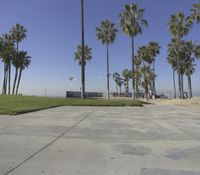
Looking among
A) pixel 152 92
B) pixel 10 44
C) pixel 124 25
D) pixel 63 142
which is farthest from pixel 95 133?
pixel 152 92

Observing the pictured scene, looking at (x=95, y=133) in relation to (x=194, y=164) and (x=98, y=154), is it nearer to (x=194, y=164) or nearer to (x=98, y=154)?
(x=98, y=154)

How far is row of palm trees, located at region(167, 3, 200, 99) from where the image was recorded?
4513cm

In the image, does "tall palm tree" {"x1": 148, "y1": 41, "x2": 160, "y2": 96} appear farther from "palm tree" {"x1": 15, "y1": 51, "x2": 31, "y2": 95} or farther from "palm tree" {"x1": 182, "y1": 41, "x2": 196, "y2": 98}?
"palm tree" {"x1": 15, "y1": 51, "x2": 31, "y2": 95}

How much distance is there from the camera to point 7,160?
5480 millimetres

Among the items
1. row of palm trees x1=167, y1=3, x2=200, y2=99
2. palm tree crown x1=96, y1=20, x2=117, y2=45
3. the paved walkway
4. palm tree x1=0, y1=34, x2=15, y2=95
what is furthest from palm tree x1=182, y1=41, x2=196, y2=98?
the paved walkway

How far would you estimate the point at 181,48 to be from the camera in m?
56.9

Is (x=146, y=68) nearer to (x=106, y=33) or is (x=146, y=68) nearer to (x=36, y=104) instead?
(x=106, y=33)

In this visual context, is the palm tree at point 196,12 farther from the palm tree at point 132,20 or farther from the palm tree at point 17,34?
the palm tree at point 17,34

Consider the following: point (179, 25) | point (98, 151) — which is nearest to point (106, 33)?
point (179, 25)

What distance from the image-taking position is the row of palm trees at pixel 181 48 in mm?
45128

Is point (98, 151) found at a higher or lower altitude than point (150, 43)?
lower

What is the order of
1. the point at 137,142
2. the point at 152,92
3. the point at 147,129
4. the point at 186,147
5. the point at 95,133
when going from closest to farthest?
the point at 186,147 < the point at 137,142 < the point at 95,133 < the point at 147,129 < the point at 152,92

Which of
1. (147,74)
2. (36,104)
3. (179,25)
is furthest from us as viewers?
(147,74)

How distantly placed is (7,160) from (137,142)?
10.5 ft
